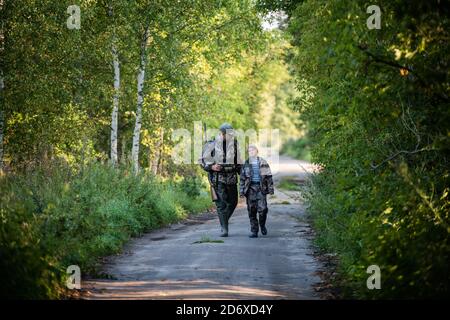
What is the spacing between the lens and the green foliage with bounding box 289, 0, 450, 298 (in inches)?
343

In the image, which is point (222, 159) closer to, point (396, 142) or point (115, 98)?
point (115, 98)

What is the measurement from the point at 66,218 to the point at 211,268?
7.97ft

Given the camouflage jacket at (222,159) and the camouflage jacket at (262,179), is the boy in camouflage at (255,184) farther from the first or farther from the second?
the camouflage jacket at (222,159)

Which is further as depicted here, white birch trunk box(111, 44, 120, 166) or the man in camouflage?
white birch trunk box(111, 44, 120, 166)

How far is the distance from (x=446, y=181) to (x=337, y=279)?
2.26m

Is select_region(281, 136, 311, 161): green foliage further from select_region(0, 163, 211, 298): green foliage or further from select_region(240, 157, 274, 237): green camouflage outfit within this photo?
select_region(240, 157, 274, 237): green camouflage outfit

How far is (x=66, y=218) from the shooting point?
11391mm

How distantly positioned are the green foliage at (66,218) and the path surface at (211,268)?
51 centimetres

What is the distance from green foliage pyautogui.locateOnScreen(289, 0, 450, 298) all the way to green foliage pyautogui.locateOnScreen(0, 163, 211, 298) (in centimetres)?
391

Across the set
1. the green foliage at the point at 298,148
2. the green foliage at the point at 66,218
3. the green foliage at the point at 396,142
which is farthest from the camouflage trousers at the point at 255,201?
the green foliage at the point at 298,148

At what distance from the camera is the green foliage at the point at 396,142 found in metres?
8.70

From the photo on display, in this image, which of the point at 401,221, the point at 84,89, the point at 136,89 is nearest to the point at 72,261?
the point at 401,221

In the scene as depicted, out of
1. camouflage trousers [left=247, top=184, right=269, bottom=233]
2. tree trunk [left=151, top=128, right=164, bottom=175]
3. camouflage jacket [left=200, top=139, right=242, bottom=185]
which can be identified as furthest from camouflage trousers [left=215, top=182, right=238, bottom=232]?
tree trunk [left=151, top=128, right=164, bottom=175]
